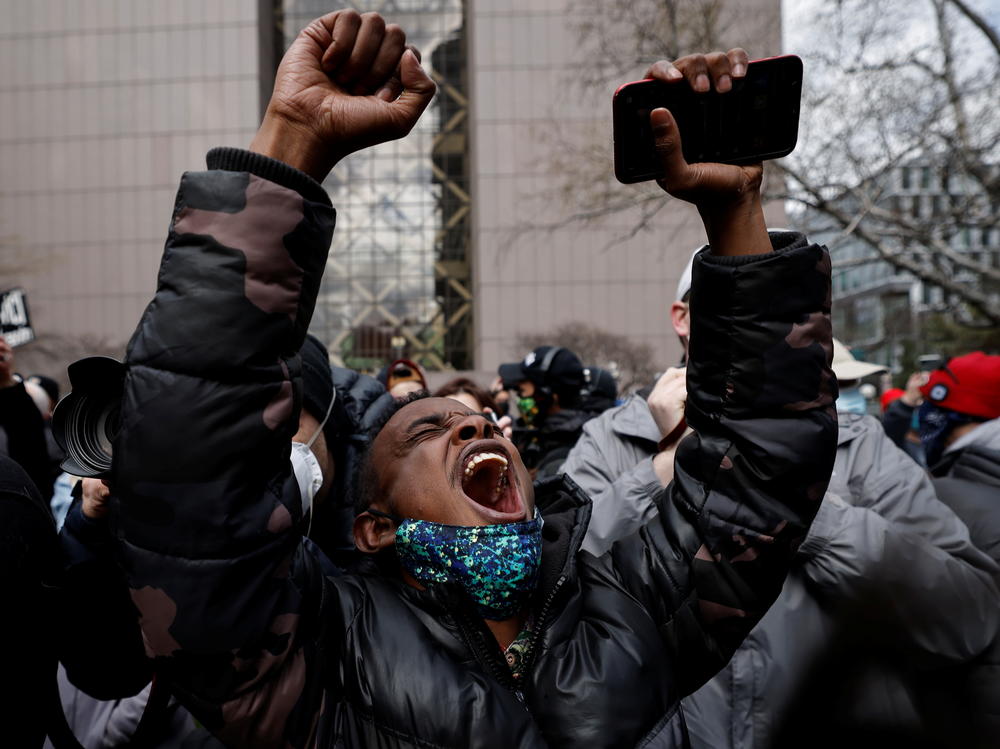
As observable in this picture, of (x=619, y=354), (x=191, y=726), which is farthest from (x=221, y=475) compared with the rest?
(x=619, y=354)

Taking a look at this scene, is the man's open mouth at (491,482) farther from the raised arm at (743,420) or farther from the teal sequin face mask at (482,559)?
the raised arm at (743,420)

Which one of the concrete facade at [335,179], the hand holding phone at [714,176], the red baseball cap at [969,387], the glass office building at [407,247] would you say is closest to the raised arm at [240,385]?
the hand holding phone at [714,176]

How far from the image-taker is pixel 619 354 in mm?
30562

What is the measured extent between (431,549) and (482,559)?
11 cm

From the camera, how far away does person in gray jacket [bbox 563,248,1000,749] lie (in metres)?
2.20

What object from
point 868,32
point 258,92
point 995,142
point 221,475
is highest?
point 258,92

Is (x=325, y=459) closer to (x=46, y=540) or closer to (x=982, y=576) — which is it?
(x=46, y=540)

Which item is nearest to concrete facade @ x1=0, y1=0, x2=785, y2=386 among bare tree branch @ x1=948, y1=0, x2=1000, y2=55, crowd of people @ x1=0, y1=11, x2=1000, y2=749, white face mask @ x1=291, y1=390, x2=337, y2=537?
bare tree branch @ x1=948, y1=0, x2=1000, y2=55

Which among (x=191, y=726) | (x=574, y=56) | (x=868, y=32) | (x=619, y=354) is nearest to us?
(x=191, y=726)

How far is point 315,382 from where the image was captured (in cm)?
243

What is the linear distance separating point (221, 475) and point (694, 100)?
1025mm

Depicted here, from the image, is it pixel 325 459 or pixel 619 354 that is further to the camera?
pixel 619 354

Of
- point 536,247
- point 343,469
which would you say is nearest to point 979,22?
point 343,469

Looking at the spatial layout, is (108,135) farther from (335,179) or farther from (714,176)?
(714,176)
